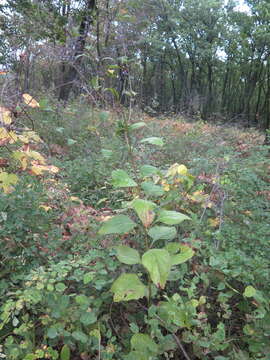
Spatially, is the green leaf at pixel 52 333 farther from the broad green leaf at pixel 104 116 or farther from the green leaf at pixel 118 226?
the broad green leaf at pixel 104 116

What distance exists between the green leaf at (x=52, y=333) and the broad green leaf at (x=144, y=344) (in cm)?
35

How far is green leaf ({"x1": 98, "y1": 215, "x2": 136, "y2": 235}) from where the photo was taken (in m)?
1.26

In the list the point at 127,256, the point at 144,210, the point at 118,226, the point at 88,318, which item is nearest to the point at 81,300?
the point at 88,318

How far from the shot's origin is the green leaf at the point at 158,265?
1.11 metres

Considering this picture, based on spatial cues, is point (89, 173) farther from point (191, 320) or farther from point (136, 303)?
point (191, 320)

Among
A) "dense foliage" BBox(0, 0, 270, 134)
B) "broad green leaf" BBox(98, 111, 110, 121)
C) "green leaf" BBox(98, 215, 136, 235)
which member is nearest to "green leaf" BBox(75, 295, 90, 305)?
"green leaf" BBox(98, 215, 136, 235)

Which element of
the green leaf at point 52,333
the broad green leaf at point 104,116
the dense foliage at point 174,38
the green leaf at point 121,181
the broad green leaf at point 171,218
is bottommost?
the green leaf at point 52,333

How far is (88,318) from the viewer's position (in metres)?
1.41

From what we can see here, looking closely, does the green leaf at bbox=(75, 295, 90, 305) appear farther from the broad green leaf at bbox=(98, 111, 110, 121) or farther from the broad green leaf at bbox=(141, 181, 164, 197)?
the broad green leaf at bbox=(98, 111, 110, 121)

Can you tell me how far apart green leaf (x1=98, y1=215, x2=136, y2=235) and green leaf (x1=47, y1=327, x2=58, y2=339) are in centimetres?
54

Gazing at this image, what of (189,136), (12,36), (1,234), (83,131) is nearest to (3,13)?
(12,36)

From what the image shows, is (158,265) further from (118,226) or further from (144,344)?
(144,344)

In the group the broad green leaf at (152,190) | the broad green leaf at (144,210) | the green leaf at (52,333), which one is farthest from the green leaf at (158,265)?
the green leaf at (52,333)

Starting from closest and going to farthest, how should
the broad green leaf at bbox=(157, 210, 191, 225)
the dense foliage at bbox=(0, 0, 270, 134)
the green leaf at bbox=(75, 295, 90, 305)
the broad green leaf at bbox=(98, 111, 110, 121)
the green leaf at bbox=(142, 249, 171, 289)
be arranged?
the green leaf at bbox=(142, 249, 171, 289) → the broad green leaf at bbox=(157, 210, 191, 225) → the green leaf at bbox=(75, 295, 90, 305) → the broad green leaf at bbox=(98, 111, 110, 121) → the dense foliage at bbox=(0, 0, 270, 134)
